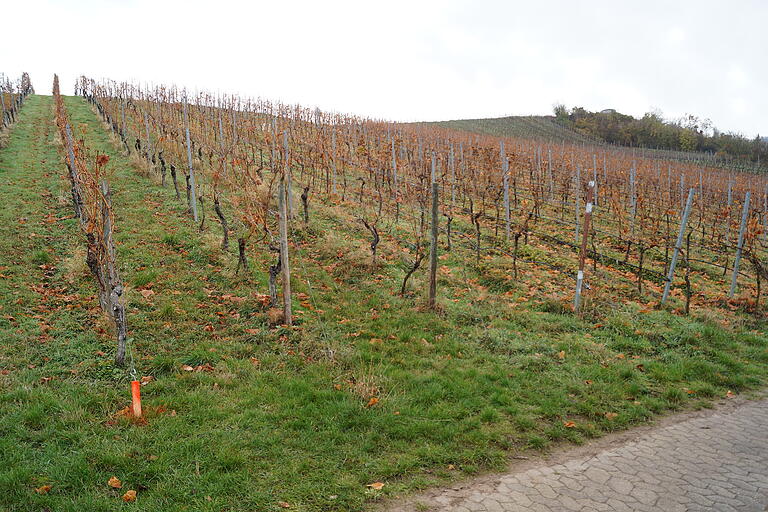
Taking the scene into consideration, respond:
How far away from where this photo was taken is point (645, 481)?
415cm

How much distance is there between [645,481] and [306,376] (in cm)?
366

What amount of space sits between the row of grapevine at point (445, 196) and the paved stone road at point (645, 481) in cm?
362

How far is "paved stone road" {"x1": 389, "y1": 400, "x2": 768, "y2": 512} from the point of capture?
380cm

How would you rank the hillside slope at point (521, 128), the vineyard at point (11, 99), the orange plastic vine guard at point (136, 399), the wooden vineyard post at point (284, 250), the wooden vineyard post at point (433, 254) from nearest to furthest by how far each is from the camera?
the orange plastic vine guard at point (136, 399)
the wooden vineyard post at point (284, 250)
the wooden vineyard post at point (433, 254)
the vineyard at point (11, 99)
the hillside slope at point (521, 128)

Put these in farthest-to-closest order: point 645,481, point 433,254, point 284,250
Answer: point 433,254, point 284,250, point 645,481

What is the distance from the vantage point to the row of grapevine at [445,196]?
37.2ft

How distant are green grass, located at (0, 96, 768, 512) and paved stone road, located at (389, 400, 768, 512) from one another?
310 millimetres

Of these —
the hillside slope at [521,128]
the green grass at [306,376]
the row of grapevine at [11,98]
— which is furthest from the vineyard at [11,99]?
the hillside slope at [521,128]

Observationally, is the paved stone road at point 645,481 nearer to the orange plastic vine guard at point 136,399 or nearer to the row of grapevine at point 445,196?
the orange plastic vine guard at point 136,399

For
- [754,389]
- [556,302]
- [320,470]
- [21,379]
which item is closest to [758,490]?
[754,389]

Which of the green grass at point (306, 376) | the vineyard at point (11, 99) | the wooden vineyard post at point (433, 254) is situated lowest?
the green grass at point (306, 376)

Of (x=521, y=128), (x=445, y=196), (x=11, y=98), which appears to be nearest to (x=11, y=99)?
(x=11, y=98)

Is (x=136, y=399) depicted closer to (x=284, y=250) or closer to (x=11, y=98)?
(x=284, y=250)

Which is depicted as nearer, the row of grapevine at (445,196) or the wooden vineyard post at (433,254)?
the wooden vineyard post at (433,254)
